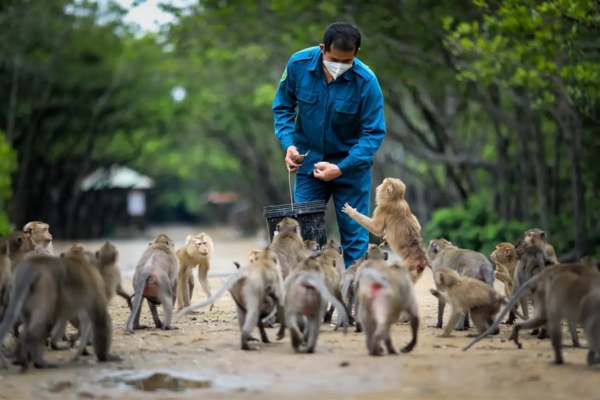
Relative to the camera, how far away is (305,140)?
38.7 feet

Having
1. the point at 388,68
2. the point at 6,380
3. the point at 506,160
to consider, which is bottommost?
the point at 6,380

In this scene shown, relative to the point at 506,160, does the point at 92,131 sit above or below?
→ above

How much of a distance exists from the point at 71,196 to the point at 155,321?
3735cm

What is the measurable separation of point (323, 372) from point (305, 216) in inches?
136

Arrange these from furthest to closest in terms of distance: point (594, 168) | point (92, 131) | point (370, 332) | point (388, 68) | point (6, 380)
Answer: point (92, 131) → point (388, 68) → point (594, 168) → point (370, 332) → point (6, 380)

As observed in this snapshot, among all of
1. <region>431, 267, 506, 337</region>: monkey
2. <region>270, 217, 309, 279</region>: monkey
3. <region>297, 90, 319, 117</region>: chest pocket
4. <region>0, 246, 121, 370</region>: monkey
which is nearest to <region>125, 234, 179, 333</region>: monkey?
<region>270, 217, 309, 279</region>: monkey

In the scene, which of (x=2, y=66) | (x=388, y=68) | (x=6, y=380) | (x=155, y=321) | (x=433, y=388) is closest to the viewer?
(x=433, y=388)

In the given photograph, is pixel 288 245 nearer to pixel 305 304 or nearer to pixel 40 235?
pixel 305 304

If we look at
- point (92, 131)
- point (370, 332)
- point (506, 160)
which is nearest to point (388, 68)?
point (506, 160)

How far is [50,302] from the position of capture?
833 centimetres

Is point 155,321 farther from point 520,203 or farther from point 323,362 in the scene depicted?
point 520,203

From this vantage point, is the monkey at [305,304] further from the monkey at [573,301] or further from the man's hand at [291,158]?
the man's hand at [291,158]

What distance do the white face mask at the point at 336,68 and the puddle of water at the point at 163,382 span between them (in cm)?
413

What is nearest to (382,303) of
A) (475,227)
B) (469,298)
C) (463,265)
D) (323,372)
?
(323,372)
